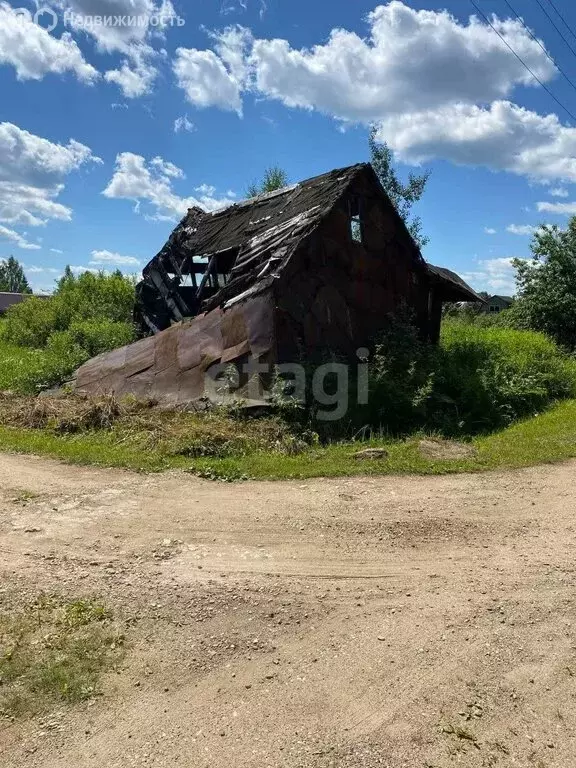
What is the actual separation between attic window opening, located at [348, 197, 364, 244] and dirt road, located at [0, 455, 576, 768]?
7.07 metres

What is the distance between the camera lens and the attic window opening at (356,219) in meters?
12.0

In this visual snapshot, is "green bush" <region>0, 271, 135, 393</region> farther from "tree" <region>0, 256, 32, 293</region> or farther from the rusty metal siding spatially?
"tree" <region>0, 256, 32, 293</region>

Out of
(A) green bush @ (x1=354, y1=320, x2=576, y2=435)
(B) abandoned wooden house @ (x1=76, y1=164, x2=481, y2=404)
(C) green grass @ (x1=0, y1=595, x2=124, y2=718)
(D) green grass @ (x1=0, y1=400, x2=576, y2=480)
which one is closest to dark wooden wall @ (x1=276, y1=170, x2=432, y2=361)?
(B) abandoned wooden house @ (x1=76, y1=164, x2=481, y2=404)

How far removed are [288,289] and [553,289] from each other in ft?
45.1

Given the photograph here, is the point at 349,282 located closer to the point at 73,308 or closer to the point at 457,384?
the point at 457,384

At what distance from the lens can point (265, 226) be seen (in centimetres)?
1255

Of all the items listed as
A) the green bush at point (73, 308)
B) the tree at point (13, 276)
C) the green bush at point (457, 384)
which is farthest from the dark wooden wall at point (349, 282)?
the tree at point (13, 276)

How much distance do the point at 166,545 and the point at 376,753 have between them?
104 inches

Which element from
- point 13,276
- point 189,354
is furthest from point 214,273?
point 13,276

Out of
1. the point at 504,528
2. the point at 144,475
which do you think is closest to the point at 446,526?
the point at 504,528

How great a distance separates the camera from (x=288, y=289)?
1045 centimetres

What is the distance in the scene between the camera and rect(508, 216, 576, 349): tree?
20141 mm

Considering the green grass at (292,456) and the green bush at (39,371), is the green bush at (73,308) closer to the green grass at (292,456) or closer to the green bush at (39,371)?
the green bush at (39,371)

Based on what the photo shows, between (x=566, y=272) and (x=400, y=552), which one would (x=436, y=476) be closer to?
(x=400, y=552)
